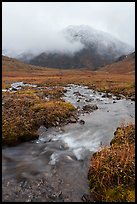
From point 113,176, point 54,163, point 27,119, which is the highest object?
point 27,119

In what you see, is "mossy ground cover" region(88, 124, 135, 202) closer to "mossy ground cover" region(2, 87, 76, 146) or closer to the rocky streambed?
the rocky streambed

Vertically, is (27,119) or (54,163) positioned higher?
(27,119)

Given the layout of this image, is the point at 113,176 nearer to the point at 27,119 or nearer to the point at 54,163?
the point at 54,163

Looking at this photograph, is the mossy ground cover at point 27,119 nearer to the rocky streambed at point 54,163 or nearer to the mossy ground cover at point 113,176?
the rocky streambed at point 54,163

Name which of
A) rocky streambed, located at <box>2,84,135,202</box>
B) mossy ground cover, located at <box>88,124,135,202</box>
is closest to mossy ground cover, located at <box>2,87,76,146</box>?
rocky streambed, located at <box>2,84,135,202</box>

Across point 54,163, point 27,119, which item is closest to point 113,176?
point 54,163

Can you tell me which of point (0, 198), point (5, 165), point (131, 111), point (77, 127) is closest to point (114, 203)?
point (0, 198)

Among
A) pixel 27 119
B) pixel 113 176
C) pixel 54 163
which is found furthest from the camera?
pixel 27 119
